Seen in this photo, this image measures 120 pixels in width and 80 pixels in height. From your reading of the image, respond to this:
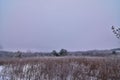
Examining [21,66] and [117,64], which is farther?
[21,66]

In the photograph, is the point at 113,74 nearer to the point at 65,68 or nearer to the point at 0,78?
the point at 65,68

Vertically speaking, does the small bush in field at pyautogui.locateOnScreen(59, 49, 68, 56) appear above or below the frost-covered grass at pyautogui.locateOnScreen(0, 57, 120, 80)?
above

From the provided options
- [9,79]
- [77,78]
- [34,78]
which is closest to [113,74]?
[77,78]

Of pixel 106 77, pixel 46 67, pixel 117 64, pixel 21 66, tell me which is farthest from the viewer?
pixel 21 66

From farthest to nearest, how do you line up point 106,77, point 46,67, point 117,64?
point 46,67
point 117,64
point 106,77

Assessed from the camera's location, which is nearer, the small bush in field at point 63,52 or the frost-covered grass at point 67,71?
the frost-covered grass at point 67,71

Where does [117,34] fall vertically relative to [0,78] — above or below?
above

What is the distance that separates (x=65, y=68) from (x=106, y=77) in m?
2.21

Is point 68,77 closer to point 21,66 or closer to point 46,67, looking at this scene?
point 46,67

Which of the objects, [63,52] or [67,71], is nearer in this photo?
[67,71]

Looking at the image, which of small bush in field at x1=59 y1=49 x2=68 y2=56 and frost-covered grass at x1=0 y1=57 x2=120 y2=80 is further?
small bush in field at x1=59 y1=49 x2=68 y2=56

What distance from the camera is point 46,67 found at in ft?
48.7

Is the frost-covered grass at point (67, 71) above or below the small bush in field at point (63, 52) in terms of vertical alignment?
below

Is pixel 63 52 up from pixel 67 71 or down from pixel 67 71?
up
